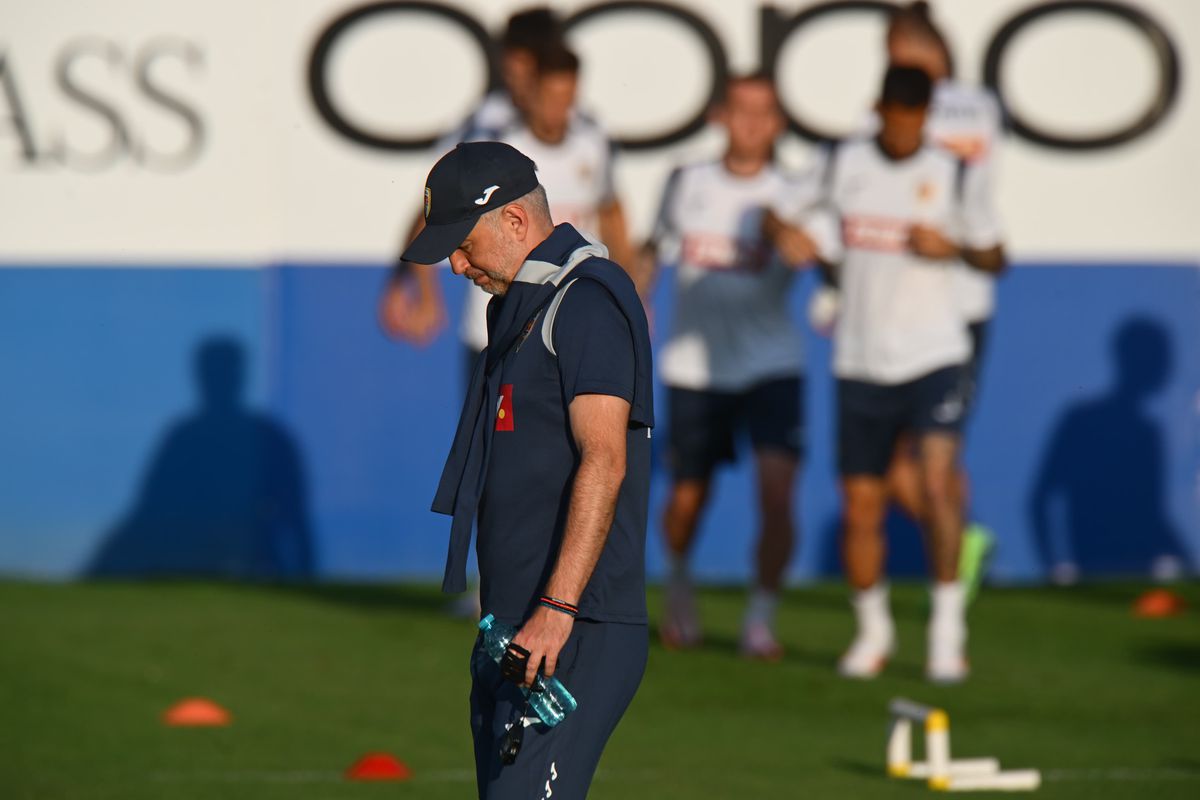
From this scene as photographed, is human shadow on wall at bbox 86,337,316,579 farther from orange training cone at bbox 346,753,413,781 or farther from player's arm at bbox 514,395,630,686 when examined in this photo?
player's arm at bbox 514,395,630,686

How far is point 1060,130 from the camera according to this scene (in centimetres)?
1193

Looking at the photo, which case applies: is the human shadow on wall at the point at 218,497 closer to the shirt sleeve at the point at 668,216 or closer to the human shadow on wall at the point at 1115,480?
the shirt sleeve at the point at 668,216

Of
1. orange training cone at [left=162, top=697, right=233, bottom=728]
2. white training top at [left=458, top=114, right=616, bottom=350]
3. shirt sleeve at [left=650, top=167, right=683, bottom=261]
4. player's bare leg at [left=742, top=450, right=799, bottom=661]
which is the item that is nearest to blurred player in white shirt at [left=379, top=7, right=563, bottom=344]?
white training top at [left=458, top=114, right=616, bottom=350]

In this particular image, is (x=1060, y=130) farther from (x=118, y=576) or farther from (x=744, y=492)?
(x=118, y=576)

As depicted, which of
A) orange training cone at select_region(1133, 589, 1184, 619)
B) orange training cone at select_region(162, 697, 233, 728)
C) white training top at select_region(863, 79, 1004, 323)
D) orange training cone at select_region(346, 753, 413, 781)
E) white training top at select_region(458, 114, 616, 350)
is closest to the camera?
orange training cone at select_region(346, 753, 413, 781)

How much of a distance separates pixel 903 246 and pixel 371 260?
12.7 ft

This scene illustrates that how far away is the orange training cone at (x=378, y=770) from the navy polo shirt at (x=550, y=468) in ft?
8.56

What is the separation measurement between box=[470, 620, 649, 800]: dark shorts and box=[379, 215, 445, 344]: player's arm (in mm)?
6160

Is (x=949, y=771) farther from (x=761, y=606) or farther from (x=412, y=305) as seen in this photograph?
(x=412, y=305)

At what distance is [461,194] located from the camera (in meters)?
4.29

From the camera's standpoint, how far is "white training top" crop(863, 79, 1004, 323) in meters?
10.0

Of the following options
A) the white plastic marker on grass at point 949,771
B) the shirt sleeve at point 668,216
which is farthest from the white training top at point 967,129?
the white plastic marker on grass at point 949,771

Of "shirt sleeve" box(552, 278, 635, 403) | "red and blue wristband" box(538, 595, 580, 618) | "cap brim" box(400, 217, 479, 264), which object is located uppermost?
"cap brim" box(400, 217, 479, 264)

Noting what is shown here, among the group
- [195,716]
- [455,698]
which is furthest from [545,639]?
[455,698]
